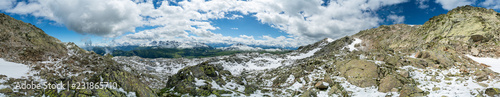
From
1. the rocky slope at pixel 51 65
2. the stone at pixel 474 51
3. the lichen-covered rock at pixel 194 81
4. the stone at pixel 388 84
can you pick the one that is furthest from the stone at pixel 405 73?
the rocky slope at pixel 51 65

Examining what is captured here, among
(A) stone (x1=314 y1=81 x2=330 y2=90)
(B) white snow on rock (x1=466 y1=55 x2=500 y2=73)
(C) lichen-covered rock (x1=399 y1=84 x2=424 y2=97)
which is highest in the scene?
(B) white snow on rock (x1=466 y1=55 x2=500 y2=73)

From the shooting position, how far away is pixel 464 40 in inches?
817

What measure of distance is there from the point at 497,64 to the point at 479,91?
8694 millimetres

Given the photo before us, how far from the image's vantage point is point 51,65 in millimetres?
20078

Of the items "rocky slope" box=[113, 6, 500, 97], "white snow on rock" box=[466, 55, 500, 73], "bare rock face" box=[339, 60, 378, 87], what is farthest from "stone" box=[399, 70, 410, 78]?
"white snow on rock" box=[466, 55, 500, 73]

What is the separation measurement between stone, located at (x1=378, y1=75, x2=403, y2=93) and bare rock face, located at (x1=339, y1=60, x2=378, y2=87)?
696mm

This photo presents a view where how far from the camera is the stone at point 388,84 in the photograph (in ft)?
46.4

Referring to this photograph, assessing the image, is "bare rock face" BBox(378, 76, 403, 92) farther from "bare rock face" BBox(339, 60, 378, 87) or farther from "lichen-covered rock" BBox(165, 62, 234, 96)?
"lichen-covered rock" BBox(165, 62, 234, 96)

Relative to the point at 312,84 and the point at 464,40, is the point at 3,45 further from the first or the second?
the point at 464,40

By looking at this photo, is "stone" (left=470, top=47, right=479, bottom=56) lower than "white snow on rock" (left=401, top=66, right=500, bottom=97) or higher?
higher

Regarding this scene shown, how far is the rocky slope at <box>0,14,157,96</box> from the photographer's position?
10516 millimetres

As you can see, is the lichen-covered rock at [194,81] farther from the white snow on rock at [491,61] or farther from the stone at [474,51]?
the stone at [474,51]

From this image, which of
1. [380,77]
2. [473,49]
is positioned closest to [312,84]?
[380,77]

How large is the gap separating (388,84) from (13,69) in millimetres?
32428
